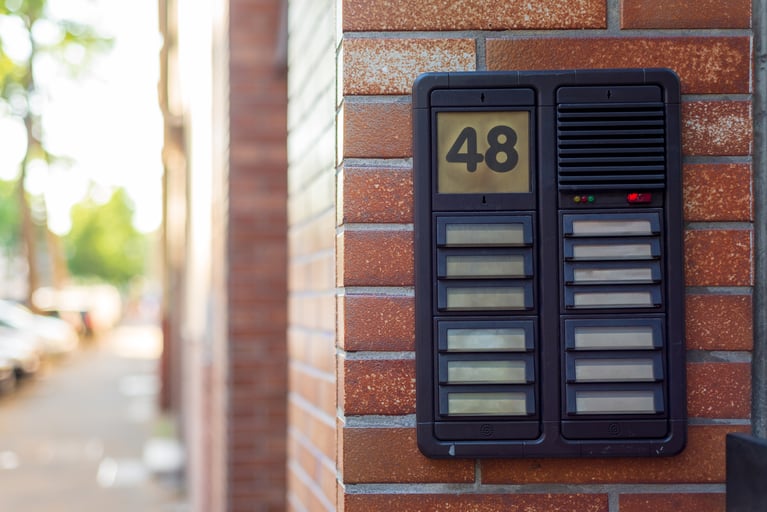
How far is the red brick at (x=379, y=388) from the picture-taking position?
1.42 meters

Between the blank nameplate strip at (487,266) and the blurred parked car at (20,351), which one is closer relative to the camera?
the blank nameplate strip at (487,266)

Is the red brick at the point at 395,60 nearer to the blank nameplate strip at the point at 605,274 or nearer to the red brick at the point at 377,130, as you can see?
the red brick at the point at 377,130

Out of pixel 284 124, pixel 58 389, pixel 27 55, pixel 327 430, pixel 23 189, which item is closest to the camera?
pixel 327 430

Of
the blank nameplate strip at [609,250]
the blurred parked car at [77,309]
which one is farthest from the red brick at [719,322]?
the blurred parked car at [77,309]

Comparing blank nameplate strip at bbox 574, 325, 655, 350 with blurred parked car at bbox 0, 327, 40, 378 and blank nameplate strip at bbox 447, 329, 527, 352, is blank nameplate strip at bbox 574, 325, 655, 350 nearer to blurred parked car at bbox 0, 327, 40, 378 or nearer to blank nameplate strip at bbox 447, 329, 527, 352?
blank nameplate strip at bbox 447, 329, 527, 352

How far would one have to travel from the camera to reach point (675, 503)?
56.1 inches

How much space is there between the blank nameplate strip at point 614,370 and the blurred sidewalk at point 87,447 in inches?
303

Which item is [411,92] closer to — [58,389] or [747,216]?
[747,216]

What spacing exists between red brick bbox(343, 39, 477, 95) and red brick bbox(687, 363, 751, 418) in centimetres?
61

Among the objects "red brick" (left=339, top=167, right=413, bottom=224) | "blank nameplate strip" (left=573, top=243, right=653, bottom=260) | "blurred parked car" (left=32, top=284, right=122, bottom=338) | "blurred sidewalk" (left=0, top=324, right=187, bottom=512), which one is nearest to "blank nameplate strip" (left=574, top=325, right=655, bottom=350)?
"blank nameplate strip" (left=573, top=243, right=653, bottom=260)

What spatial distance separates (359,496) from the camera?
4.65 ft

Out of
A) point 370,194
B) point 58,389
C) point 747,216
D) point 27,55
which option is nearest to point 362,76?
point 370,194

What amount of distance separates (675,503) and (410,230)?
0.60 meters

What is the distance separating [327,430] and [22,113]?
2736cm
